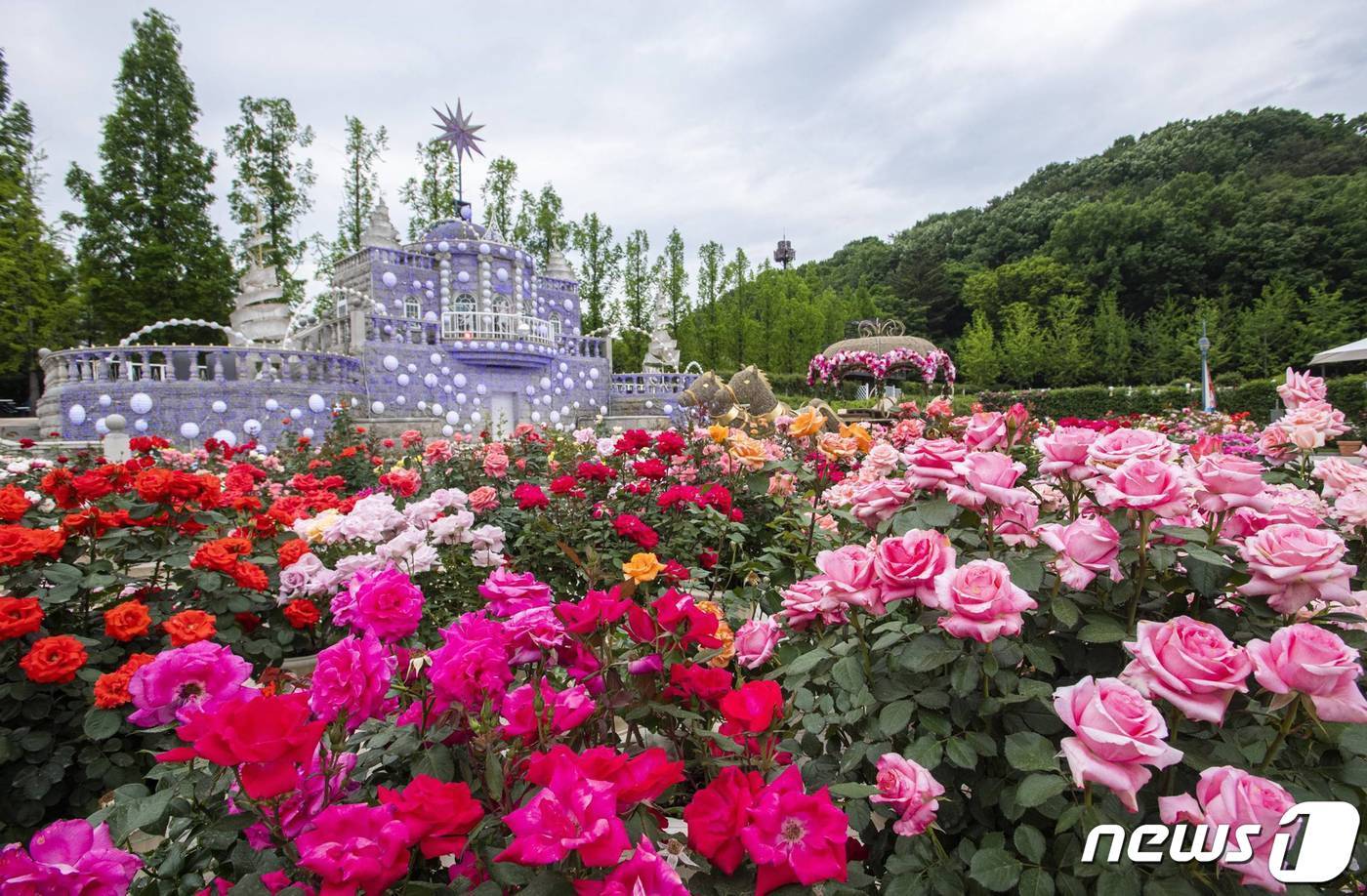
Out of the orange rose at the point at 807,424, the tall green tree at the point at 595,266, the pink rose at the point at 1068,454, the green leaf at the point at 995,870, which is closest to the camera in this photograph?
the green leaf at the point at 995,870

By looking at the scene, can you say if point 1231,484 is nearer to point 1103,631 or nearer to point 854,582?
point 1103,631

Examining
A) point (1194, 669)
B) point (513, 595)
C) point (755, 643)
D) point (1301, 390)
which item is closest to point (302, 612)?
point (513, 595)

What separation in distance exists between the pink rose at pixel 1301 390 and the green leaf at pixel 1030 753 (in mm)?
2172

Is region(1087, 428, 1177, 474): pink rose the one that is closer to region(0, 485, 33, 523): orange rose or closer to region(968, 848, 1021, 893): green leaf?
region(968, 848, 1021, 893): green leaf

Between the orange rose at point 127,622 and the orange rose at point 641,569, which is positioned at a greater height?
the orange rose at point 641,569

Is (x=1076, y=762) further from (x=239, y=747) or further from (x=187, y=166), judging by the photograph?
(x=187, y=166)

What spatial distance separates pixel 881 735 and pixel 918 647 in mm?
206

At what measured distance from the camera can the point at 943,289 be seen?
46.2m

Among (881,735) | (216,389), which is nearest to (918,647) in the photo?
(881,735)

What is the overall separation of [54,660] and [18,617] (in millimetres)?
163

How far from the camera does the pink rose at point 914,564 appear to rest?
3.67 feet

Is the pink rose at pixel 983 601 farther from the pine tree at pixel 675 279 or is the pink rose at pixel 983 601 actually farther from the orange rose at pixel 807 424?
the pine tree at pixel 675 279

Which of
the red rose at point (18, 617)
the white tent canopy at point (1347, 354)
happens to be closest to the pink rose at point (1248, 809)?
the red rose at point (18, 617)

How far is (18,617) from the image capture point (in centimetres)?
171
